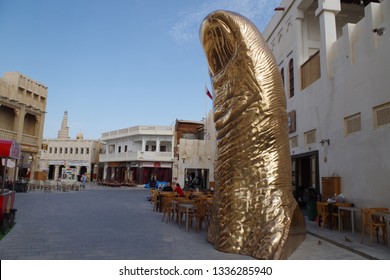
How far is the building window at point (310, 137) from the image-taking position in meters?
10.6

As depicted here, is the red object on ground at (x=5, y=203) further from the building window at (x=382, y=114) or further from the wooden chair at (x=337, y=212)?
the building window at (x=382, y=114)

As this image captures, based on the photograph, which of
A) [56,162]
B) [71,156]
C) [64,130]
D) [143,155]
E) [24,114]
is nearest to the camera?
[24,114]

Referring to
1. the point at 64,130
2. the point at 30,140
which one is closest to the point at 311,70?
the point at 30,140

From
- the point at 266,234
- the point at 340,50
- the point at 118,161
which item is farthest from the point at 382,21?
the point at 118,161

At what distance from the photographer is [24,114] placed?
24484 millimetres

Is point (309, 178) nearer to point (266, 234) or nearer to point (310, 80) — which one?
point (310, 80)

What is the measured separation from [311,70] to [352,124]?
3.42 m

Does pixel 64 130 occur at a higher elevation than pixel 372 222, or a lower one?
higher

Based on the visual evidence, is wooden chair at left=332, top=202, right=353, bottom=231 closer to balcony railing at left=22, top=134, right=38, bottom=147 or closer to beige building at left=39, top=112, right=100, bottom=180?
balcony railing at left=22, top=134, right=38, bottom=147

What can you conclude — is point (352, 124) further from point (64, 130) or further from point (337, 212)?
point (64, 130)

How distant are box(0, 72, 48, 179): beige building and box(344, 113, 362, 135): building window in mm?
22635

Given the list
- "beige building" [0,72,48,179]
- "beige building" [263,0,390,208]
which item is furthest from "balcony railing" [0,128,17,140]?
"beige building" [263,0,390,208]

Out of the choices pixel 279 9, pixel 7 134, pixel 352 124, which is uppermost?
pixel 279 9

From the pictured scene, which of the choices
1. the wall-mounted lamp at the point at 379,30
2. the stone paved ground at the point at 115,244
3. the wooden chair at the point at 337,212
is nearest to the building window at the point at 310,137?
the wooden chair at the point at 337,212
